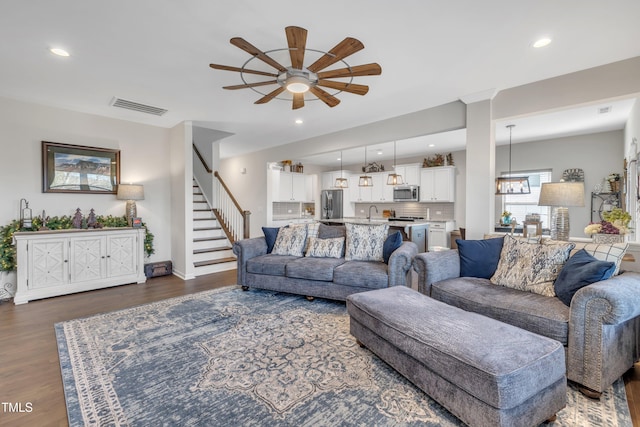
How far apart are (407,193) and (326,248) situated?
4.21 meters

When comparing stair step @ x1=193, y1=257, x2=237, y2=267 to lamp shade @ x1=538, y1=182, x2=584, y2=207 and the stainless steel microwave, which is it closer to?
the stainless steel microwave

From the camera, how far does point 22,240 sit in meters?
3.76

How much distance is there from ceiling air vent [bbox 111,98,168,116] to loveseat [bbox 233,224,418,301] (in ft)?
7.67

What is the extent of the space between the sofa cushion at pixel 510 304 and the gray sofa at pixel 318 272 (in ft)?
1.81

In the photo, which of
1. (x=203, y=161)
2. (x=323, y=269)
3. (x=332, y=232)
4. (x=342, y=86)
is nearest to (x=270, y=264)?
(x=323, y=269)

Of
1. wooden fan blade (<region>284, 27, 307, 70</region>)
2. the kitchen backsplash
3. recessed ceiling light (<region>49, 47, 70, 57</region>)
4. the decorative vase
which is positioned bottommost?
the decorative vase

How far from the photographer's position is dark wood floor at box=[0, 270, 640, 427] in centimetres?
179

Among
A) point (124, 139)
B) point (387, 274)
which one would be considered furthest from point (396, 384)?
point (124, 139)

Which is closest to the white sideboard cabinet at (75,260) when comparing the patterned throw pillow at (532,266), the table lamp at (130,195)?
the table lamp at (130,195)

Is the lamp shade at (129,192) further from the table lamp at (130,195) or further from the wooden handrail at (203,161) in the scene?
the wooden handrail at (203,161)

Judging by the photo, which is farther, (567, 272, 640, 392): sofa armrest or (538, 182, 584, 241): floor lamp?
(538, 182, 584, 241): floor lamp

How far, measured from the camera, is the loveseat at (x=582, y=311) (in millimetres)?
1799

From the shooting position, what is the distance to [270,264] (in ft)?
12.9

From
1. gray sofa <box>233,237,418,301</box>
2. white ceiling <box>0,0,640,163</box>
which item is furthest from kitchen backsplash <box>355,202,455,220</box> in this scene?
gray sofa <box>233,237,418,301</box>
